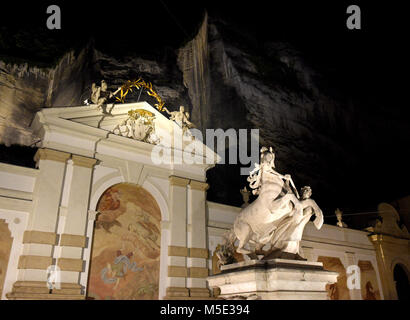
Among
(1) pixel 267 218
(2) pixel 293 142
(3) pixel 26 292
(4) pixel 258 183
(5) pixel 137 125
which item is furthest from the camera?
(2) pixel 293 142

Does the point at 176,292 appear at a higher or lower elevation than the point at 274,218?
lower

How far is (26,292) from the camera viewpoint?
326 inches

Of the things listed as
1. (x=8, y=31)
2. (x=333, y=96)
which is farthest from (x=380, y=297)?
(x=8, y=31)

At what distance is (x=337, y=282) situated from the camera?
14.6m

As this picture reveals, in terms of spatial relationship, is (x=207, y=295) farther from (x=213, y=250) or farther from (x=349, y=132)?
(x=349, y=132)

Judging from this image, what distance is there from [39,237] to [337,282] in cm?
1175

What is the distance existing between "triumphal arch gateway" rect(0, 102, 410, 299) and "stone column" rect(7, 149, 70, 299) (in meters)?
0.02

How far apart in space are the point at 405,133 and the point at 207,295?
18.0 meters

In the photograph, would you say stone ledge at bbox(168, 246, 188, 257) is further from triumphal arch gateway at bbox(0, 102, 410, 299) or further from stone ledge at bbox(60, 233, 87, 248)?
stone ledge at bbox(60, 233, 87, 248)

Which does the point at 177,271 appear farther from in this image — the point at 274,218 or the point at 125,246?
the point at 274,218

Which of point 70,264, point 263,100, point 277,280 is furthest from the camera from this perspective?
point 263,100

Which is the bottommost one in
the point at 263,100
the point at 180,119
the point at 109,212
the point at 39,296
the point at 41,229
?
the point at 39,296

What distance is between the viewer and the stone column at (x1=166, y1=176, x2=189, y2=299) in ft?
35.1

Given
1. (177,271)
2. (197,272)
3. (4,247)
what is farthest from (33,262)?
(197,272)
